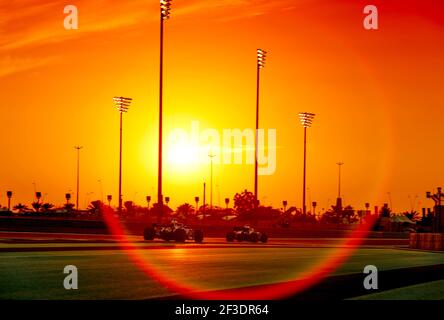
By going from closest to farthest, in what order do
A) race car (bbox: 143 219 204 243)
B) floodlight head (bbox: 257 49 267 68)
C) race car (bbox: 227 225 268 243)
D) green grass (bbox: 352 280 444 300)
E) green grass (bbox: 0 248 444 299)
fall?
Answer: 1. green grass (bbox: 0 248 444 299)
2. green grass (bbox: 352 280 444 300)
3. race car (bbox: 143 219 204 243)
4. race car (bbox: 227 225 268 243)
5. floodlight head (bbox: 257 49 267 68)

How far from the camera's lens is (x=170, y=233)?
58.3 m

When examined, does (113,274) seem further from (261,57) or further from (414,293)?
(261,57)

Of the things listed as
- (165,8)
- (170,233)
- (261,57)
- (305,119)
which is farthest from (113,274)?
(305,119)

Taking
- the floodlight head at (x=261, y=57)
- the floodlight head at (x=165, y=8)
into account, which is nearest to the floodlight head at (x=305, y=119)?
the floodlight head at (x=261, y=57)

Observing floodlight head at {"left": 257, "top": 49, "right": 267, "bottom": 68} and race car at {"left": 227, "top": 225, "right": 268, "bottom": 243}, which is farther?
floodlight head at {"left": 257, "top": 49, "right": 267, "bottom": 68}

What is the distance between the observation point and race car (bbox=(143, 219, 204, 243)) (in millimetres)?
58281

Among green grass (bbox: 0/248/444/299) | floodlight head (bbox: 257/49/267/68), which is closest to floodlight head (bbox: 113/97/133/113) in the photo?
floodlight head (bbox: 257/49/267/68)

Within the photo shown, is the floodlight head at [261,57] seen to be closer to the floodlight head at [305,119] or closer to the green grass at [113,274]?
the floodlight head at [305,119]

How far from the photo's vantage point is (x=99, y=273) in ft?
78.0

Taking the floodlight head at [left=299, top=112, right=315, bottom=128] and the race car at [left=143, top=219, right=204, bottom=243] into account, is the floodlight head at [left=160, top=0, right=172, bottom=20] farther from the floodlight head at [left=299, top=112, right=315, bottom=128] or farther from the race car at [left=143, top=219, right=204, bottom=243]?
the floodlight head at [left=299, top=112, right=315, bottom=128]

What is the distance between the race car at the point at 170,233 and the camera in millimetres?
58281
